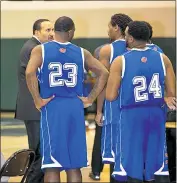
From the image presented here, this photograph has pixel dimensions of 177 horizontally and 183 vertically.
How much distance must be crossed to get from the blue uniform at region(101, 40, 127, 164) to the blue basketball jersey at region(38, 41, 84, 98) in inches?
16.8

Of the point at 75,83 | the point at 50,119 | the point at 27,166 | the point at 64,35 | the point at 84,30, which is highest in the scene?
the point at 84,30

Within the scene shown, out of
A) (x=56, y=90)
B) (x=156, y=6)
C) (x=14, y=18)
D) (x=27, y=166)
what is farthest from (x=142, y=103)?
(x=14, y=18)

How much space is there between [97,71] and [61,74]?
0.36 metres

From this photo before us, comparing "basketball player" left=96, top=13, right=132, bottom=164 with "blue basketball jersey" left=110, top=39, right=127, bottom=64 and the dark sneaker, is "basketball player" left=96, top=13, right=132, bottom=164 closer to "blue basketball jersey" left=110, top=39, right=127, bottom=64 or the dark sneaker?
"blue basketball jersey" left=110, top=39, right=127, bottom=64

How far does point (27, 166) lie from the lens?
4.35 m

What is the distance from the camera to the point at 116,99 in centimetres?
461

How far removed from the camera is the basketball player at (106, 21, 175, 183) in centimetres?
444

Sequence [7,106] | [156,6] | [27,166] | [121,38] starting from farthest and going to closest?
[7,106], [156,6], [121,38], [27,166]

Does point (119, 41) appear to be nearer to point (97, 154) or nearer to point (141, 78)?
point (141, 78)

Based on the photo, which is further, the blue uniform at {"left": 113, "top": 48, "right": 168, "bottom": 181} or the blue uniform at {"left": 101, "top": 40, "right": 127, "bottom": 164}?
the blue uniform at {"left": 101, "top": 40, "right": 127, "bottom": 164}

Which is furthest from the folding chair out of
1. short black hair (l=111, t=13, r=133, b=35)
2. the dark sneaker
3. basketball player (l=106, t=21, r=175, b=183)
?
the dark sneaker

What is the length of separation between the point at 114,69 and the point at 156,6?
720 centimetres

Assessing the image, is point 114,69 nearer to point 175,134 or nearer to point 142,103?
point 142,103

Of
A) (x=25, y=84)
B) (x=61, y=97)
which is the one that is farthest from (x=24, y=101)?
(x=61, y=97)
